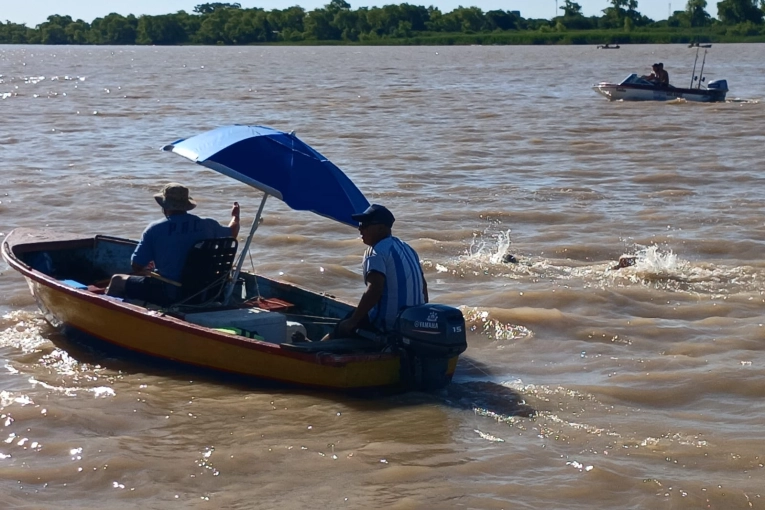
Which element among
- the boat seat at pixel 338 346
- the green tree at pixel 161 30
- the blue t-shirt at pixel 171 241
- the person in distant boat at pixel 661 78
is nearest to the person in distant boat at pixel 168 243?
the blue t-shirt at pixel 171 241

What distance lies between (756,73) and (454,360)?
151ft

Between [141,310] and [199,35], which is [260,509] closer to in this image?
[141,310]

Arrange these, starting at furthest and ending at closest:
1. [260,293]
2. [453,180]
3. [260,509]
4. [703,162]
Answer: [703,162], [453,180], [260,293], [260,509]

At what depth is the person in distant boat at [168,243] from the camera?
8.76 m

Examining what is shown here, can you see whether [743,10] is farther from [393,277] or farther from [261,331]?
[393,277]

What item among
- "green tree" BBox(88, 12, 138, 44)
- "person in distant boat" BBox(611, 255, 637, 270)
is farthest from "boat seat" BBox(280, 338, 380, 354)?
"green tree" BBox(88, 12, 138, 44)

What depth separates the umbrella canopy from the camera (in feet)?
27.2

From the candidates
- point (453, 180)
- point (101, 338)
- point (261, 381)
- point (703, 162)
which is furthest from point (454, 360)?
point (703, 162)

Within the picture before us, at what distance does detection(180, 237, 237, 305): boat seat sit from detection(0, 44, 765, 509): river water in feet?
2.19

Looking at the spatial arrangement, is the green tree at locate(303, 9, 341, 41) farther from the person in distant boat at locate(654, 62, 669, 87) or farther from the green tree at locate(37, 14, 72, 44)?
the person in distant boat at locate(654, 62, 669, 87)

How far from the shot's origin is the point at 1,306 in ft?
36.4

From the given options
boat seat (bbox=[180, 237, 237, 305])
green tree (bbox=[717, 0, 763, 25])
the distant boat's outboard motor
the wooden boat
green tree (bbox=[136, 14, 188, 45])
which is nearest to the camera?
the distant boat's outboard motor

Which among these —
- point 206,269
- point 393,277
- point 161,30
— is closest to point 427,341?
point 393,277

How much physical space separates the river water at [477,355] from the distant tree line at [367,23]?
93477 millimetres
